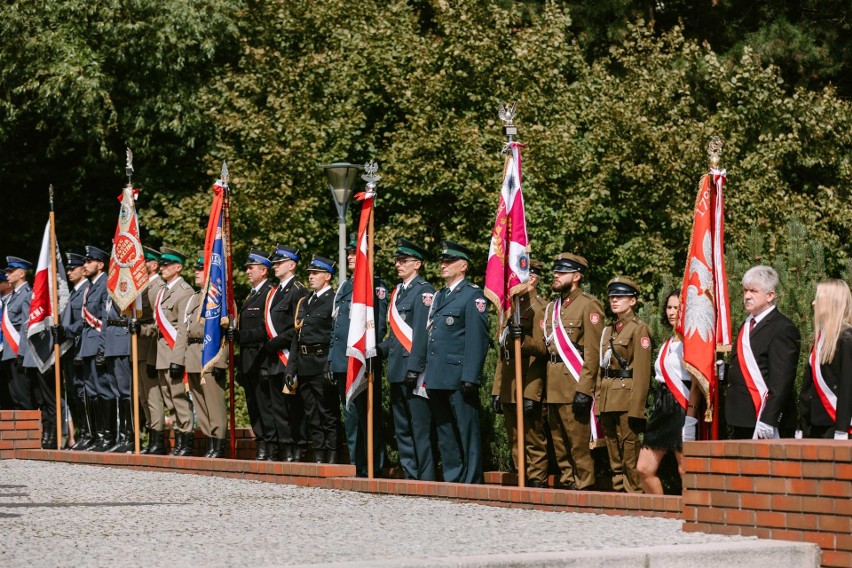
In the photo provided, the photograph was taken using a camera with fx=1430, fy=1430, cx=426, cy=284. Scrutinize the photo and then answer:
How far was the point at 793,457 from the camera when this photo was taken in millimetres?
7664

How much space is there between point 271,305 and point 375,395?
153cm

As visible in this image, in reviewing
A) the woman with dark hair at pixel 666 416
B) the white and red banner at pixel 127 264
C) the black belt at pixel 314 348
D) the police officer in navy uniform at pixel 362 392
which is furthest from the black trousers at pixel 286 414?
the woman with dark hair at pixel 666 416

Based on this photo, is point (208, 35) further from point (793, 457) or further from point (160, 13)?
point (793, 457)

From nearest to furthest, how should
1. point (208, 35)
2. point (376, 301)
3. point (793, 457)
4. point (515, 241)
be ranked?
point (793, 457) < point (515, 241) < point (376, 301) < point (208, 35)

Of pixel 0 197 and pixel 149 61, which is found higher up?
pixel 149 61

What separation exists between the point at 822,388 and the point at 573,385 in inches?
111

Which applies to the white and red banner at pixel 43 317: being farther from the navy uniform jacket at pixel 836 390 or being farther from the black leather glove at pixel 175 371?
the navy uniform jacket at pixel 836 390

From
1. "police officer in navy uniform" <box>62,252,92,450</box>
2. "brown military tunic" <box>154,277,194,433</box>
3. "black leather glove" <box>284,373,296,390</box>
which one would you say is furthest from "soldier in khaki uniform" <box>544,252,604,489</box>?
"police officer in navy uniform" <box>62,252,92,450</box>

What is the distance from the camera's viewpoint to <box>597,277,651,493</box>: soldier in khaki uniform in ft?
36.1

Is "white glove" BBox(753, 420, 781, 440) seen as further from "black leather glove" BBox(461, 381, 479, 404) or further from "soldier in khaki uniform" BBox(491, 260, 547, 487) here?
"black leather glove" BBox(461, 381, 479, 404)

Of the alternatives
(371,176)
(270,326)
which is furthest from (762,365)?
(270,326)

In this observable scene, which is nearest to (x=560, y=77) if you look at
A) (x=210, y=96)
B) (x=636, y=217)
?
(x=636, y=217)

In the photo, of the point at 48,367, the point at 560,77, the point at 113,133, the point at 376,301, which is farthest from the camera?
the point at 113,133

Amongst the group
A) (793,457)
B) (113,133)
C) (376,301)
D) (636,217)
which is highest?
(113,133)
